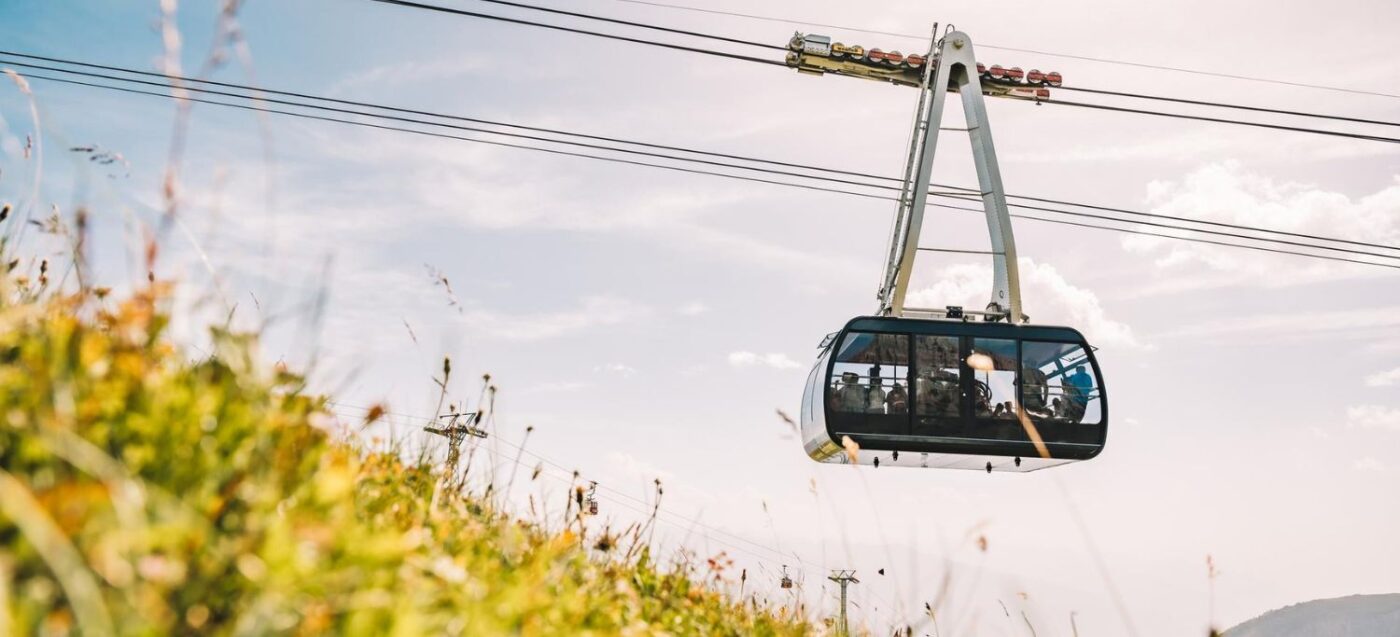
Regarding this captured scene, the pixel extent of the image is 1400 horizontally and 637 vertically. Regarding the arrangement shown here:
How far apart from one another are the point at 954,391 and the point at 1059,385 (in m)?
1.38

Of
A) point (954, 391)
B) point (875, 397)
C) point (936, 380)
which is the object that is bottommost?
point (875, 397)

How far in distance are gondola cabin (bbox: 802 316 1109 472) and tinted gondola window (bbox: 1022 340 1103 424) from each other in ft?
0.04

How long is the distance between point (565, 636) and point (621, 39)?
11213 mm

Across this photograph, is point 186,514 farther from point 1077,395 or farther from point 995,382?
point 1077,395

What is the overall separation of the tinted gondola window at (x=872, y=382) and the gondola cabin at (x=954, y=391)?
0.01 metres

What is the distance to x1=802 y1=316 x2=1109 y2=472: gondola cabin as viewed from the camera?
11305mm

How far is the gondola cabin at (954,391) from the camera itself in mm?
11305

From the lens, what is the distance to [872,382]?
37.6 feet

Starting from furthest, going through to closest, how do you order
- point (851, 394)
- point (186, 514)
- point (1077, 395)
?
1. point (1077, 395)
2. point (851, 394)
3. point (186, 514)

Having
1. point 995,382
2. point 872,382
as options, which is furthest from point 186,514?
point 995,382

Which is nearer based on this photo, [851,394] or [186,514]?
[186,514]

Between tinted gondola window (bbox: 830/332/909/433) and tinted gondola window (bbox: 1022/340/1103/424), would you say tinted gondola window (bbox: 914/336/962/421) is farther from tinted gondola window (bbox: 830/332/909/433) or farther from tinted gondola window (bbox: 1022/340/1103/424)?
tinted gondola window (bbox: 1022/340/1103/424)

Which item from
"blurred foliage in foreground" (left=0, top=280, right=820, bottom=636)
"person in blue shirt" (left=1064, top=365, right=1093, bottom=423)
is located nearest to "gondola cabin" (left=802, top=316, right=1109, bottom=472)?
"person in blue shirt" (left=1064, top=365, right=1093, bottom=423)

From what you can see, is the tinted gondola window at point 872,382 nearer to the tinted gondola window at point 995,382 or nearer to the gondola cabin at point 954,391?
the gondola cabin at point 954,391
